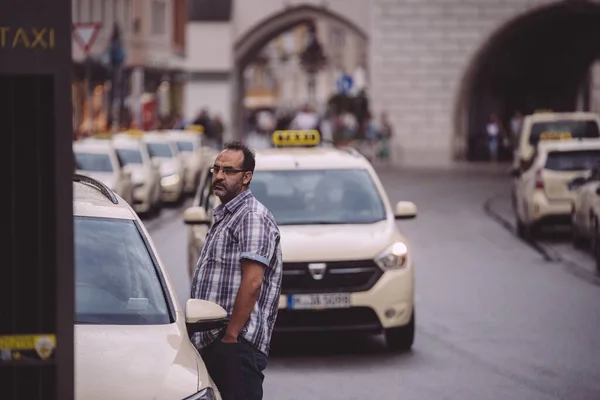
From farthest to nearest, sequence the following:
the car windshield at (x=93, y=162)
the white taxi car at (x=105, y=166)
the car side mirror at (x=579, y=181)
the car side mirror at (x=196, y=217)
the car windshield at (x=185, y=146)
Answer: the car windshield at (x=185, y=146), the car windshield at (x=93, y=162), the white taxi car at (x=105, y=166), the car side mirror at (x=579, y=181), the car side mirror at (x=196, y=217)

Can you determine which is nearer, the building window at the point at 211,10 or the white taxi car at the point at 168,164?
the white taxi car at the point at 168,164

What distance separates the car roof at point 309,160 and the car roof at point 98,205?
18.0 ft

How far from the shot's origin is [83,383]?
5.98 metres

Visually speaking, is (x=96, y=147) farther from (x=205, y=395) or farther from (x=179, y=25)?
(x=179, y=25)

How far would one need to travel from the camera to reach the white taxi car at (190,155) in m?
37.8

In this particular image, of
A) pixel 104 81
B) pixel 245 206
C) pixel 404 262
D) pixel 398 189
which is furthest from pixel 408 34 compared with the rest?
pixel 245 206

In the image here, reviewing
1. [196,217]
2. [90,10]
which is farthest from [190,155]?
[196,217]

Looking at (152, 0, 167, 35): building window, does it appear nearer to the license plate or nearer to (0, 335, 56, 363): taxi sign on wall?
the license plate

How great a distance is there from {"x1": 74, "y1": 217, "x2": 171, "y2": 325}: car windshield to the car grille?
15.3ft

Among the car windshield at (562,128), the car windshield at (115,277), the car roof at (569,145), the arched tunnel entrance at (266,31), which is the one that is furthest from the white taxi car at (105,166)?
the arched tunnel entrance at (266,31)

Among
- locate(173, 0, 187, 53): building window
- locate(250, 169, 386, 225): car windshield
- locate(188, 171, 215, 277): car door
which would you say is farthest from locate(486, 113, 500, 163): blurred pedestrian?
locate(250, 169, 386, 225): car windshield

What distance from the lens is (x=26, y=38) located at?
4566 mm

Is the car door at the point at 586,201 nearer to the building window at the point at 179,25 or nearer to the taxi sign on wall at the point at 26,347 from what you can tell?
the taxi sign on wall at the point at 26,347

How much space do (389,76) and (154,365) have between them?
48.6 meters
